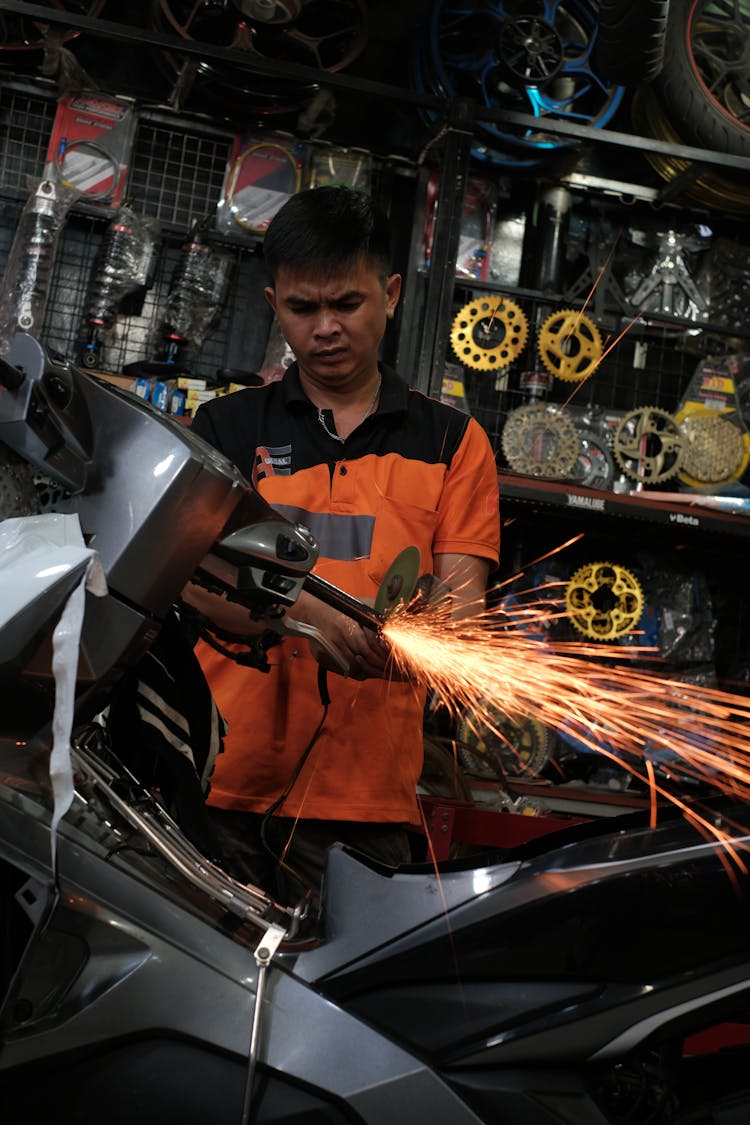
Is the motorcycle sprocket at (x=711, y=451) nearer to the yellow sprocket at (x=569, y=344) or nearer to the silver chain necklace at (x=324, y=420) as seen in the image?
the yellow sprocket at (x=569, y=344)

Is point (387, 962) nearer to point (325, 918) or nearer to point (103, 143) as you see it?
point (325, 918)

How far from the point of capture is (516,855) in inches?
47.9

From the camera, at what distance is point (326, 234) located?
79.5 inches

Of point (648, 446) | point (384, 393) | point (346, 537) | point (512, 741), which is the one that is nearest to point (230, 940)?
point (346, 537)

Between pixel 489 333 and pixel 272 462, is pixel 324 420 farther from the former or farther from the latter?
pixel 489 333

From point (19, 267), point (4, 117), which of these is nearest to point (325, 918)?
point (19, 267)

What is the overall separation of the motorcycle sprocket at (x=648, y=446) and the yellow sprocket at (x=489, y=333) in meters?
0.53

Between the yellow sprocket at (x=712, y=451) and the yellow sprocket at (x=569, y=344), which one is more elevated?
the yellow sprocket at (x=569, y=344)

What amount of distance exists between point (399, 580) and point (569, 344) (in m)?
3.06

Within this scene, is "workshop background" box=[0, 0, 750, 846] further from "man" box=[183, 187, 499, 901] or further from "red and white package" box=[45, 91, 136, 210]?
"man" box=[183, 187, 499, 901]

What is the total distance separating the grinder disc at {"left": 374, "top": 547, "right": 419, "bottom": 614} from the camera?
4.92 feet

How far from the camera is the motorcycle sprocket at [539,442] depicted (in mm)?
4152

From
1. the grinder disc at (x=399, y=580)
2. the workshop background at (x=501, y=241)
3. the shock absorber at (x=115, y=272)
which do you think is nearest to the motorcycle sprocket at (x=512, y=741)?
the workshop background at (x=501, y=241)

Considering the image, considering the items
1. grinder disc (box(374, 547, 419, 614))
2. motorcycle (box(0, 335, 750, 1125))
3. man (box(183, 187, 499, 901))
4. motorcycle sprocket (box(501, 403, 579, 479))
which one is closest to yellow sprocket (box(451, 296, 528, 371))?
motorcycle sprocket (box(501, 403, 579, 479))
